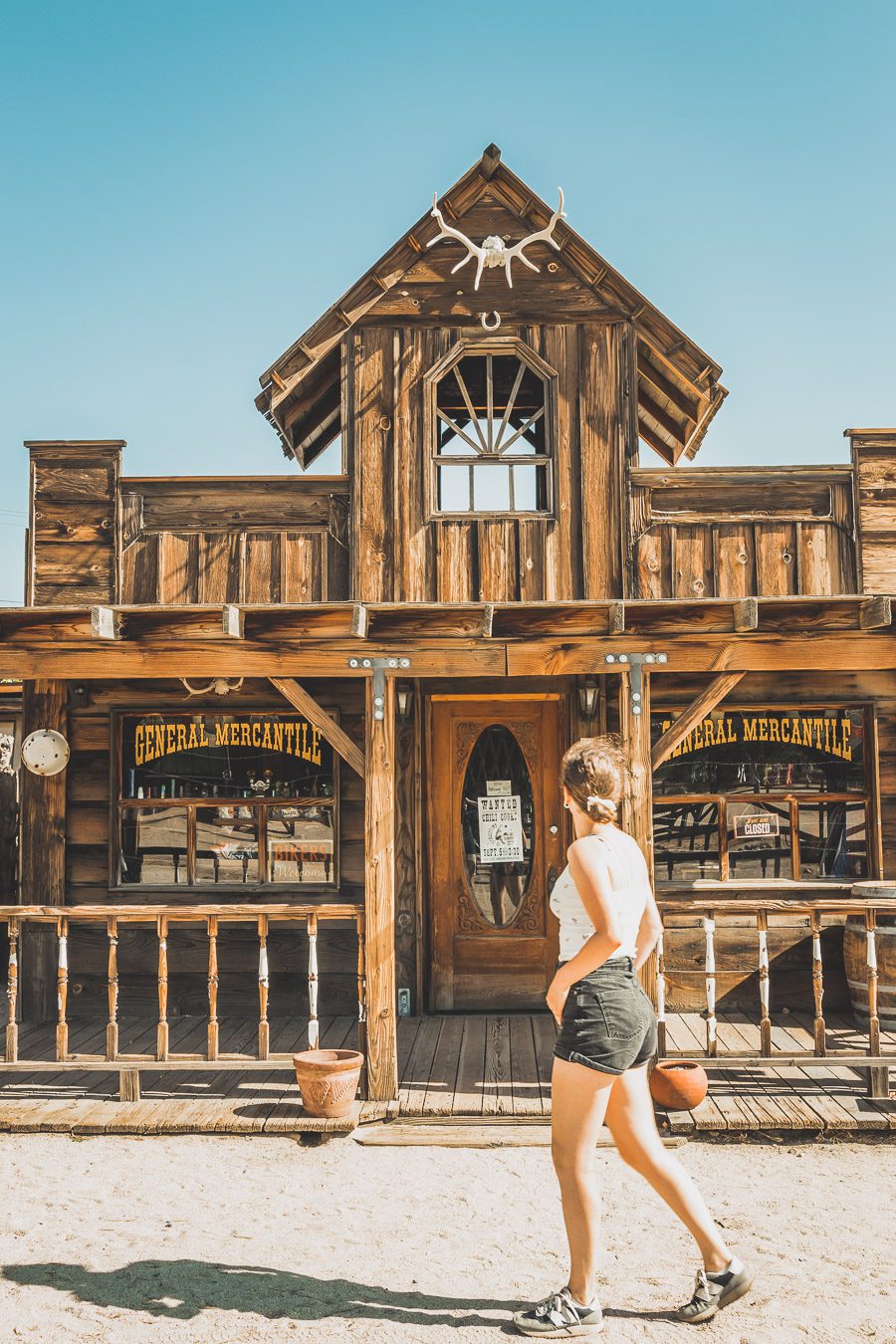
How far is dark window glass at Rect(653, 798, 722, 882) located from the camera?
26.6 ft

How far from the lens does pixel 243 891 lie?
8.12 m

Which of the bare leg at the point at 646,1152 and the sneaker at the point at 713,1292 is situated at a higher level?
the bare leg at the point at 646,1152

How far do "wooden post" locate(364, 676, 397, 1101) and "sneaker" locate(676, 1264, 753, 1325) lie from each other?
2.72 m

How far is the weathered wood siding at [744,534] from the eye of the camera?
7.95 meters

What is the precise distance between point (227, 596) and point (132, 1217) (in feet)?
14.5

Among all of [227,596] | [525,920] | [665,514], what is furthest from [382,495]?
[525,920]

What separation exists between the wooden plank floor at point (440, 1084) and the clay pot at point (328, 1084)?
0.09m

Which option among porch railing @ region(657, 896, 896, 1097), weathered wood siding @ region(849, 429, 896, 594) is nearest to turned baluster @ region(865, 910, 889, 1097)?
porch railing @ region(657, 896, 896, 1097)

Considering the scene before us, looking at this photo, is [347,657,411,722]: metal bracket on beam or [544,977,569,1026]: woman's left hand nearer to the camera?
[544,977,569,1026]: woman's left hand

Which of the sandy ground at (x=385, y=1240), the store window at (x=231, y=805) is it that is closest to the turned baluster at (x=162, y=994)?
the sandy ground at (x=385, y=1240)

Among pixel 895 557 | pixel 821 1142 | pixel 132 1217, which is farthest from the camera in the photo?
pixel 895 557

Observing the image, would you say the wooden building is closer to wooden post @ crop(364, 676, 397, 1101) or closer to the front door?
the front door

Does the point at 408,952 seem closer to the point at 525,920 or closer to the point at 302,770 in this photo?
the point at 525,920

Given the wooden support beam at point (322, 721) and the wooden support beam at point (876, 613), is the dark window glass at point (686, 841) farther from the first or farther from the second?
the wooden support beam at point (322, 721)
